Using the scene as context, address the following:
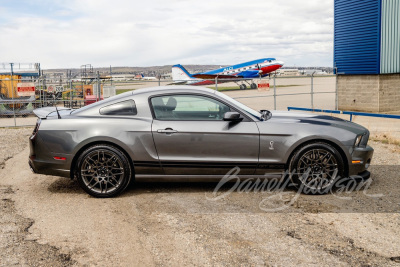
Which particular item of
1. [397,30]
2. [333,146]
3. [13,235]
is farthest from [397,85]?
[13,235]

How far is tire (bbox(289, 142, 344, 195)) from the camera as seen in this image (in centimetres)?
607

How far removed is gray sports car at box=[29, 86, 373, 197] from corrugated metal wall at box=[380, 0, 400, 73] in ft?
51.3

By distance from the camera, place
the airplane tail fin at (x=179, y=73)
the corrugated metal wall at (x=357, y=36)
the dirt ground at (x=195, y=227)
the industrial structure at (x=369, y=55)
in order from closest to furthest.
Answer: the dirt ground at (x=195, y=227)
the industrial structure at (x=369, y=55)
the corrugated metal wall at (x=357, y=36)
the airplane tail fin at (x=179, y=73)

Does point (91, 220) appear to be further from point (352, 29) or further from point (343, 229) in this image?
point (352, 29)

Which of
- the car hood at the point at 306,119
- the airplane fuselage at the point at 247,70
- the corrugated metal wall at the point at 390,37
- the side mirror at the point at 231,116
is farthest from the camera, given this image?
the airplane fuselage at the point at 247,70

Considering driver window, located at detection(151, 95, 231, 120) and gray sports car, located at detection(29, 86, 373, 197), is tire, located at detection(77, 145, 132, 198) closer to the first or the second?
gray sports car, located at detection(29, 86, 373, 197)

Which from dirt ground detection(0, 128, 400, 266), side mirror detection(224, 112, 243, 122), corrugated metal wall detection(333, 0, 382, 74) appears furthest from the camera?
corrugated metal wall detection(333, 0, 382, 74)

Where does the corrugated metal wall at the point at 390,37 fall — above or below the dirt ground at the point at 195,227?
above

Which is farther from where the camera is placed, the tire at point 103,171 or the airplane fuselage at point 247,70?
the airplane fuselage at point 247,70

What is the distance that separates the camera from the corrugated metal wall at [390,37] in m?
19.9

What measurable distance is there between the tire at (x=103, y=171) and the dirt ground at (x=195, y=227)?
0.51 ft

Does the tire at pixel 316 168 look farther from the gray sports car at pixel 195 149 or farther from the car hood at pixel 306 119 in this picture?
the car hood at pixel 306 119

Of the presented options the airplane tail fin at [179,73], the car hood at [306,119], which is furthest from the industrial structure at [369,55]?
the airplane tail fin at [179,73]

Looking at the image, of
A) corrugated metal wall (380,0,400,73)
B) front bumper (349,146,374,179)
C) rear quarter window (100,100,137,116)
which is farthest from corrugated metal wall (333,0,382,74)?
rear quarter window (100,100,137,116)
